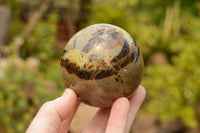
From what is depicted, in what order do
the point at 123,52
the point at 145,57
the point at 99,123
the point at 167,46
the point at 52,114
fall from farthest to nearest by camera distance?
the point at 145,57 → the point at 167,46 → the point at 99,123 → the point at 123,52 → the point at 52,114

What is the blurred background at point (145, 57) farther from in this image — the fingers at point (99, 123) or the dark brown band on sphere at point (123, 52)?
the dark brown band on sphere at point (123, 52)

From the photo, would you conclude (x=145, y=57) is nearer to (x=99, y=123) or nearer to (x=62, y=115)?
(x=99, y=123)

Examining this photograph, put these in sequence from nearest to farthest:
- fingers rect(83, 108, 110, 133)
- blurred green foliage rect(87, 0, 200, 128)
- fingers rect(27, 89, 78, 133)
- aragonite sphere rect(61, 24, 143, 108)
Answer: fingers rect(27, 89, 78, 133) → aragonite sphere rect(61, 24, 143, 108) → fingers rect(83, 108, 110, 133) → blurred green foliage rect(87, 0, 200, 128)

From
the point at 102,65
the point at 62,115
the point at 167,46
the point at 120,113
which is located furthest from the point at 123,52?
the point at 167,46

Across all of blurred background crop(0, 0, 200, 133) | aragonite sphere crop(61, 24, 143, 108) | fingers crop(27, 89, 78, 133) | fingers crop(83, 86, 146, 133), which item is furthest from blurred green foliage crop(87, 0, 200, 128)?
fingers crop(27, 89, 78, 133)

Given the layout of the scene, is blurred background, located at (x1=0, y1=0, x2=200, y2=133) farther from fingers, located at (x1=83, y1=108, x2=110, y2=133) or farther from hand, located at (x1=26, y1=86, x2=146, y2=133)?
hand, located at (x1=26, y1=86, x2=146, y2=133)

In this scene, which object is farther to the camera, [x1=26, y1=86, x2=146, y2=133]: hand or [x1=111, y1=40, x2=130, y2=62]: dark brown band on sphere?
[x1=111, y1=40, x2=130, y2=62]: dark brown band on sphere

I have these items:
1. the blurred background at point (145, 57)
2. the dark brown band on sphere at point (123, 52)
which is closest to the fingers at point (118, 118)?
the dark brown band on sphere at point (123, 52)
